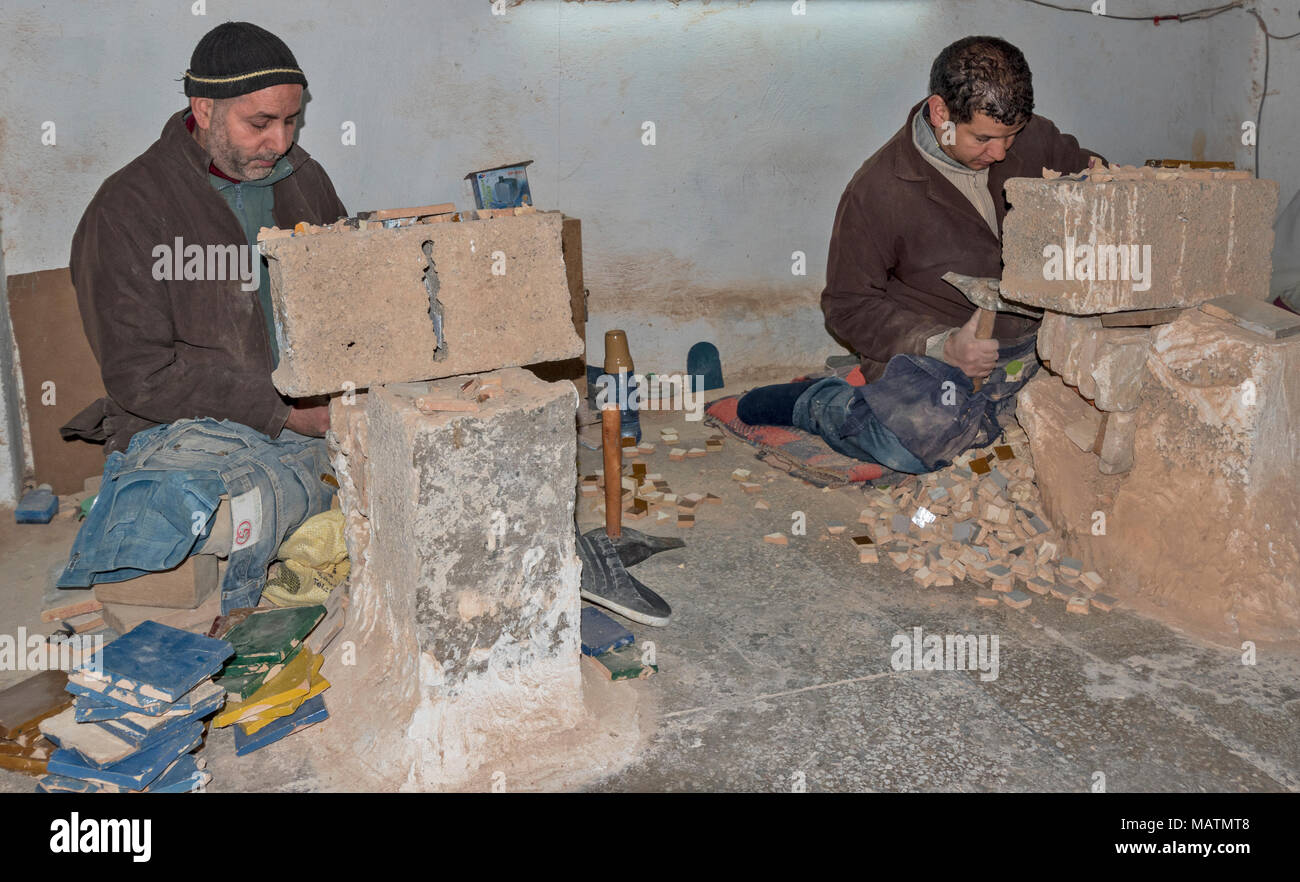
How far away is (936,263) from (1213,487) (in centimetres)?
151

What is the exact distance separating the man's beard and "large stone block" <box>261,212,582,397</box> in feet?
3.44

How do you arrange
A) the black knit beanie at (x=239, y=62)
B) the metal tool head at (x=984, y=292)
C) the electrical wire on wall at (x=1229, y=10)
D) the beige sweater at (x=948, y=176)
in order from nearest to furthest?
the black knit beanie at (x=239, y=62) → the metal tool head at (x=984, y=292) → the beige sweater at (x=948, y=176) → the electrical wire on wall at (x=1229, y=10)

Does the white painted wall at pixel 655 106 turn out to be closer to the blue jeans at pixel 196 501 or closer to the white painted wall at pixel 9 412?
the white painted wall at pixel 9 412

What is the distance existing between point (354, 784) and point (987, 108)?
3165 millimetres

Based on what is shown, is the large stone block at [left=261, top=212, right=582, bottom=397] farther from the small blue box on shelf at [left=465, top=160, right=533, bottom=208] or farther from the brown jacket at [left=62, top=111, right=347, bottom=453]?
the small blue box on shelf at [left=465, top=160, right=533, bottom=208]

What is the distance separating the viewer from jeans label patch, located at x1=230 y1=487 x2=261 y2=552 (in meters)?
3.32

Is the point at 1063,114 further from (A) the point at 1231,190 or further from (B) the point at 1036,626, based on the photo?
(B) the point at 1036,626

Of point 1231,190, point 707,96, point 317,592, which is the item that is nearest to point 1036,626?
point 1231,190

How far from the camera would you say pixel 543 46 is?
17.9ft

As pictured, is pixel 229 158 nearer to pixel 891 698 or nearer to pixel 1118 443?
pixel 891 698

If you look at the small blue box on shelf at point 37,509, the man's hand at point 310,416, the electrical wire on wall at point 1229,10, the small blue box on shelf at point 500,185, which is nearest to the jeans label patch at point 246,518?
the man's hand at point 310,416

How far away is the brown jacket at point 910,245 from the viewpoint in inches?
172

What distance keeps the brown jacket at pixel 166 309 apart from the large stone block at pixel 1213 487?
286 cm

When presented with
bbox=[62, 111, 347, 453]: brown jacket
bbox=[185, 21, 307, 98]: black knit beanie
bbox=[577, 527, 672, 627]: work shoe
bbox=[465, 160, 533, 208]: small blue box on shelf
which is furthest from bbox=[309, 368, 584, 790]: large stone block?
bbox=[465, 160, 533, 208]: small blue box on shelf
